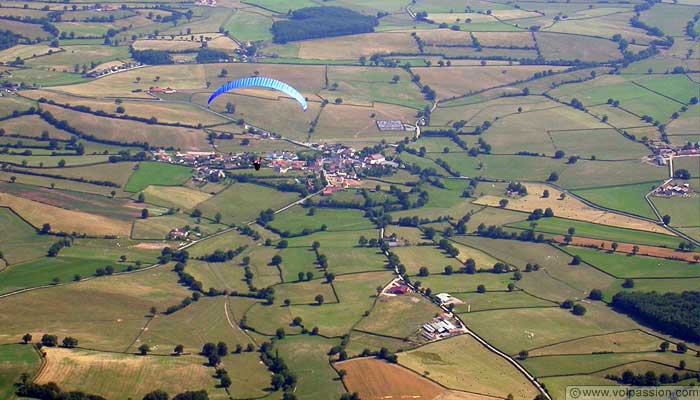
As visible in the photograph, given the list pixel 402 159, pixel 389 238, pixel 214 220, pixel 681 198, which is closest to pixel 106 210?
pixel 214 220

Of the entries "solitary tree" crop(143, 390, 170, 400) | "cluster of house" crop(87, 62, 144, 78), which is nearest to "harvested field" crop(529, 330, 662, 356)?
"solitary tree" crop(143, 390, 170, 400)

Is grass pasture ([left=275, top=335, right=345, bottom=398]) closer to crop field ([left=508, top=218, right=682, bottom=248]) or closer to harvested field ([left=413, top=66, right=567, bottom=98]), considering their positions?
crop field ([left=508, top=218, right=682, bottom=248])

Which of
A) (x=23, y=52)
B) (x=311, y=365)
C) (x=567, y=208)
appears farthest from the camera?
(x=23, y=52)

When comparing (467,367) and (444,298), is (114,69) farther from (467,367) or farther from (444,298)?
(467,367)

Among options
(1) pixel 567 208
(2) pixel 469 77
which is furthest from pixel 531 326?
(2) pixel 469 77

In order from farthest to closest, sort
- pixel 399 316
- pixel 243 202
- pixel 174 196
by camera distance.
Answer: pixel 243 202, pixel 174 196, pixel 399 316

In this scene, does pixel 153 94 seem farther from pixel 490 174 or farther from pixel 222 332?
pixel 222 332

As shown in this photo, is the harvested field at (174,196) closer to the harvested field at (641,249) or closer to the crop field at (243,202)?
the crop field at (243,202)
